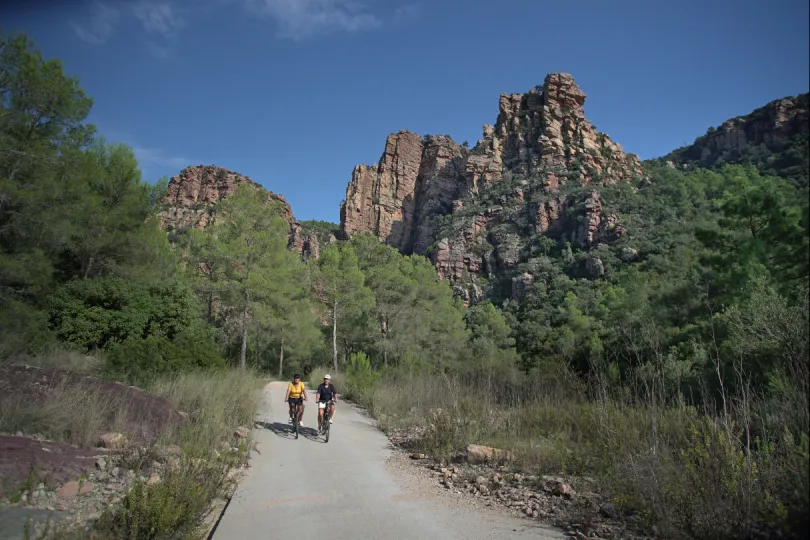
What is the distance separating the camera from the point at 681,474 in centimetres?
393

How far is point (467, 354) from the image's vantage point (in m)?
30.5

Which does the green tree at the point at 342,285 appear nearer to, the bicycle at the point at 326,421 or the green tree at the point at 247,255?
the green tree at the point at 247,255

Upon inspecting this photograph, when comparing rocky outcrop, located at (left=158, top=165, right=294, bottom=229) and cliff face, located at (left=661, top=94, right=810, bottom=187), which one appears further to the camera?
rocky outcrop, located at (left=158, top=165, right=294, bottom=229)

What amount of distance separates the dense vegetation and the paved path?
1452 mm

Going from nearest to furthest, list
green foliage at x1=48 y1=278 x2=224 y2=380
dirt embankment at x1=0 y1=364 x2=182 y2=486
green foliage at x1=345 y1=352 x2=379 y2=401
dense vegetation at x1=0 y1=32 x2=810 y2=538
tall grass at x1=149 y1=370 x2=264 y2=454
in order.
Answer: dense vegetation at x1=0 y1=32 x2=810 y2=538, dirt embankment at x1=0 y1=364 x2=182 y2=486, tall grass at x1=149 y1=370 x2=264 y2=454, green foliage at x1=48 y1=278 x2=224 y2=380, green foliage at x1=345 y1=352 x2=379 y2=401

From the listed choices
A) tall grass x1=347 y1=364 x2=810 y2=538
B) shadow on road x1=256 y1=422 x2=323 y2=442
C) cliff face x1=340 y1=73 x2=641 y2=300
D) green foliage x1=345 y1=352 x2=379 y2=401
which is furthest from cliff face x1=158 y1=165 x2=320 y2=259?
tall grass x1=347 y1=364 x2=810 y2=538

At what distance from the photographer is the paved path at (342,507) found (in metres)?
4.23

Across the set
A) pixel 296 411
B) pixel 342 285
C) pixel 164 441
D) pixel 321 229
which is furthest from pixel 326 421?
pixel 321 229

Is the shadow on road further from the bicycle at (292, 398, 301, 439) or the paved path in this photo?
the paved path

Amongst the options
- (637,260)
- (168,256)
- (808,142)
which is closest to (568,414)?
(808,142)

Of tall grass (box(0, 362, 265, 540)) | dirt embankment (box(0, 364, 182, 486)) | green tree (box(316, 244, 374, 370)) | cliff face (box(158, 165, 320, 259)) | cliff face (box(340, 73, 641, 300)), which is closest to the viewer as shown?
tall grass (box(0, 362, 265, 540))

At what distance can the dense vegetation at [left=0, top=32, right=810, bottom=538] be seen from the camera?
385cm

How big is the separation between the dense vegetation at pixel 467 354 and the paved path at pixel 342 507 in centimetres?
145

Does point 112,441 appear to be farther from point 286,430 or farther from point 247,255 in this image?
point 247,255
